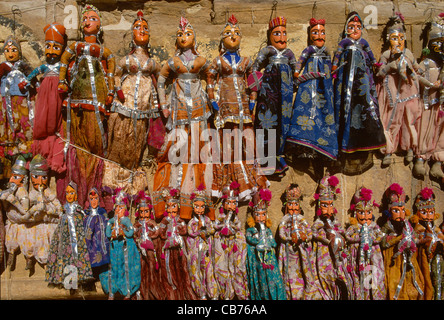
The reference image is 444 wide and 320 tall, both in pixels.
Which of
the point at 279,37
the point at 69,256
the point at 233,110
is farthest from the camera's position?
the point at 279,37

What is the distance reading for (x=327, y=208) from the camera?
4656 mm

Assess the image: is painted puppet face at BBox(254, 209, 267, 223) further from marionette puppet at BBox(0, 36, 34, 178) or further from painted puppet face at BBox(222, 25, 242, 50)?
marionette puppet at BBox(0, 36, 34, 178)

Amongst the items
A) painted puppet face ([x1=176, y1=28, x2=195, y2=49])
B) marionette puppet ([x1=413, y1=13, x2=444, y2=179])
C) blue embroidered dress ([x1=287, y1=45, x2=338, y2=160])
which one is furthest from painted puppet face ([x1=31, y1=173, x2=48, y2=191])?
marionette puppet ([x1=413, y1=13, x2=444, y2=179])

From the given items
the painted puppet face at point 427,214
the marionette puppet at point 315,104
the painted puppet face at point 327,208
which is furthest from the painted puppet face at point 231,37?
the painted puppet face at point 427,214

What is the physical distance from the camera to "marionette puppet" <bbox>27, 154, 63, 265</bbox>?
453cm

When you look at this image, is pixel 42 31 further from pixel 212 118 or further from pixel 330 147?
pixel 330 147

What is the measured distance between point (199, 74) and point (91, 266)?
2374 millimetres

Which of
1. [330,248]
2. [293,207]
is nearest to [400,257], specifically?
[330,248]

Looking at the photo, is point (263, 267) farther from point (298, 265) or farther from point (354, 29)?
point (354, 29)

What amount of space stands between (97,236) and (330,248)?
246 centimetres

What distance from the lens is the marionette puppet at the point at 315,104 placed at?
4652 mm

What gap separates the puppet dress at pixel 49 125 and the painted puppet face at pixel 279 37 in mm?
2430

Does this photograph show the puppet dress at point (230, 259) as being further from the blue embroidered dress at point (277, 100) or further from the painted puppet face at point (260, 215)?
the blue embroidered dress at point (277, 100)

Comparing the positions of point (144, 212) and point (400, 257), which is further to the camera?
point (400, 257)
